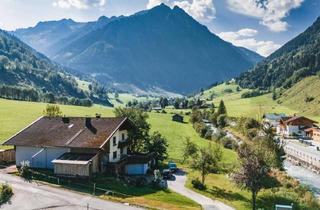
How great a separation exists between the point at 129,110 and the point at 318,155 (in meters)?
69.2

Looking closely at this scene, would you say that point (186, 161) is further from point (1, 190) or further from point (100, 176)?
point (1, 190)

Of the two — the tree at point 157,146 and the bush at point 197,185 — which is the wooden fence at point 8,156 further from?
the bush at point 197,185

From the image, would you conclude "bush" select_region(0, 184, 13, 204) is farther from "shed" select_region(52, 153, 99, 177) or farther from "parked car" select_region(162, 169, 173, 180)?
"parked car" select_region(162, 169, 173, 180)

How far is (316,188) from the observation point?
Result: 86.8m

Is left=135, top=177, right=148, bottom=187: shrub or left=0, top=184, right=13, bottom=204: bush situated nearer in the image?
left=0, top=184, right=13, bottom=204: bush

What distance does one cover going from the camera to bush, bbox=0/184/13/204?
5048 cm

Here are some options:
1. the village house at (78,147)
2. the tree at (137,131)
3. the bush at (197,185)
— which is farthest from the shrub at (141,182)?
the tree at (137,131)

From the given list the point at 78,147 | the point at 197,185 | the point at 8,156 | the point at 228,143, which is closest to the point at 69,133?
the point at 78,147

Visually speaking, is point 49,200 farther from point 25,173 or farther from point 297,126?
point 297,126

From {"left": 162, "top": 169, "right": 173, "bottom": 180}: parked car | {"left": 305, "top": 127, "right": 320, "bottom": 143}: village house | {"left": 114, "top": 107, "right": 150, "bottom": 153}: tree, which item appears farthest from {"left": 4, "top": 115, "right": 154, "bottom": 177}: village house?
{"left": 305, "top": 127, "right": 320, "bottom": 143}: village house

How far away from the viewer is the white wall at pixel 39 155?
69.3 meters

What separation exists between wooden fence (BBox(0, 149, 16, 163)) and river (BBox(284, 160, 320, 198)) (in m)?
54.7

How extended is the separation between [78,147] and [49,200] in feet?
53.0

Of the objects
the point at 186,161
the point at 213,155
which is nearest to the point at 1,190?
the point at 213,155
